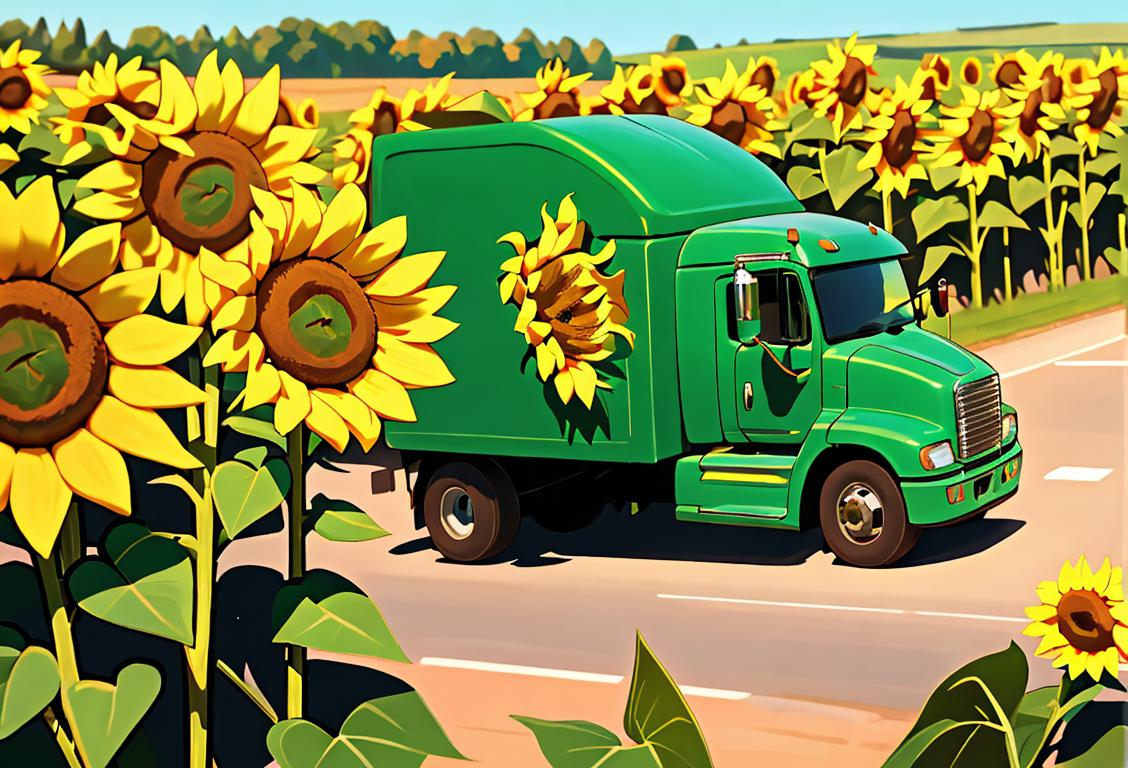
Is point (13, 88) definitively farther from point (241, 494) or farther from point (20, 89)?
point (241, 494)

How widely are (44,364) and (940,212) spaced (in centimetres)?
331

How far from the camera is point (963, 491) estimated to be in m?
5.03

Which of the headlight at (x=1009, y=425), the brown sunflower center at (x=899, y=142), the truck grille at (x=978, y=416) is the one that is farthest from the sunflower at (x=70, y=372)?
the brown sunflower center at (x=899, y=142)

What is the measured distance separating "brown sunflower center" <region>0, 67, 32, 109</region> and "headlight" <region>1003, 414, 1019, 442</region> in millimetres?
2955

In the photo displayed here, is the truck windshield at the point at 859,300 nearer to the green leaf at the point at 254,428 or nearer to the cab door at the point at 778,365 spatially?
the cab door at the point at 778,365

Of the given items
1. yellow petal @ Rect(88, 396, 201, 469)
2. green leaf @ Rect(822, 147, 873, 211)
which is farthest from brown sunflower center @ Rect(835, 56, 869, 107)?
yellow petal @ Rect(88, 396, 201, 469)

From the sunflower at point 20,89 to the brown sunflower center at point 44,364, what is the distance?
4.44ft

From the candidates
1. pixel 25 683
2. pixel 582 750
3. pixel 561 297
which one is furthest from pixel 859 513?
pixel 25 683

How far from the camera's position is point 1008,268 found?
5.27m

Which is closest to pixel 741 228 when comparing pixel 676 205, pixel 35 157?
pixel 676 205

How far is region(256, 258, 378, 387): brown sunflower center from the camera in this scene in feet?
9.37

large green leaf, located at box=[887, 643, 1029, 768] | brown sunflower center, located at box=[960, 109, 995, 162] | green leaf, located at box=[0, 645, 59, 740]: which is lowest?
large green leaf, located at box=[887, 643, 1029, 768]

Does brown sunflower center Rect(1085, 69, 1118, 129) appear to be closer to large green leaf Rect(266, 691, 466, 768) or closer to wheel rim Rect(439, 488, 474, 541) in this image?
wheel rim Rect(439, 488, 474, 541)

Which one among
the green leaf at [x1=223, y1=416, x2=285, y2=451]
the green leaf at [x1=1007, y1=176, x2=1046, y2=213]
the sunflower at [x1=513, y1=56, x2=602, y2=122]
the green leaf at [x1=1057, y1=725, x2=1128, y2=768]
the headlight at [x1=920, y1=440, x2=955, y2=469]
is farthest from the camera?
the headlight at [x1=920, y1=440, x2=955, y2=469]
